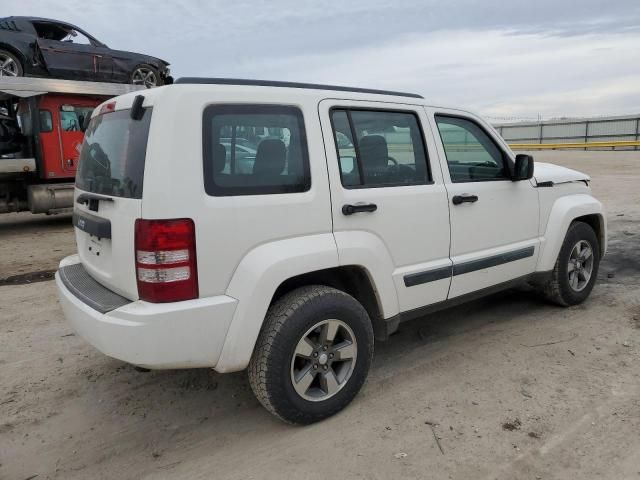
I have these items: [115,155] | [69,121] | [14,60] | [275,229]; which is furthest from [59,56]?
[275,229]

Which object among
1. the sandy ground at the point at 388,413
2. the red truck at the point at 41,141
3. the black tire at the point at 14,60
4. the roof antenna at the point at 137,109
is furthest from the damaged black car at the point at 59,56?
the roof antenna at the point at 137,109

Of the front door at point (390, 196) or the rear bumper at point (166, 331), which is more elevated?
the front door at point (390, 196)

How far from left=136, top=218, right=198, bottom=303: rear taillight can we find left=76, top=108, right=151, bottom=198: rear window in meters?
0.22

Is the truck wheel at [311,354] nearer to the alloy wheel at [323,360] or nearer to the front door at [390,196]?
the alloy wheel at [323,360]

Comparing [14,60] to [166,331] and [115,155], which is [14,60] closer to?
[115,155]

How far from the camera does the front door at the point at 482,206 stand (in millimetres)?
3523

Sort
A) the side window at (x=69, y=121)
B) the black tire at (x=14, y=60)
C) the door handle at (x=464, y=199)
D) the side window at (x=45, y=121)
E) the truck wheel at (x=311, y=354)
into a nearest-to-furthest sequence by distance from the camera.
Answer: the truck wheel at (x=311, y=354)
the door handle at (x=464, y=199)
the side window at (x=45, y=121)
the side window at (x=69, y=121)
the black tire at (x=14, y=60)

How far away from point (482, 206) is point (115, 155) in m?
2.45

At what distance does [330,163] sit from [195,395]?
5.66 ft

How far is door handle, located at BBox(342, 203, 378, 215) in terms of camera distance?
2.91 metres

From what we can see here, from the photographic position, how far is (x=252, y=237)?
2.60 metres

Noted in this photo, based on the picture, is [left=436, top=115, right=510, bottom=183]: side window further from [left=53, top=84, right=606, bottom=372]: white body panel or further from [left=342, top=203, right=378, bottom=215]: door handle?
[left=342, top=203, right=378, bottom=215]: door handle

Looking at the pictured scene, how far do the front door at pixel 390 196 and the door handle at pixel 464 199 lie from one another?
0.08 m

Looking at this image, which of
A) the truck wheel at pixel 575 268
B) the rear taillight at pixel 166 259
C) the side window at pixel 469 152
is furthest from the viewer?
the truck wheel at pixel 575 268
